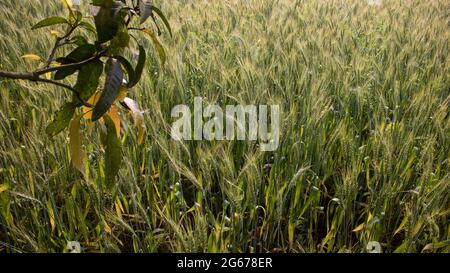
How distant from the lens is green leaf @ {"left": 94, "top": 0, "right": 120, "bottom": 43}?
41 cm

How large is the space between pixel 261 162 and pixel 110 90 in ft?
2.03

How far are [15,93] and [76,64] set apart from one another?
1117mm

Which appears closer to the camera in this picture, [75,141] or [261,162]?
[75,141]

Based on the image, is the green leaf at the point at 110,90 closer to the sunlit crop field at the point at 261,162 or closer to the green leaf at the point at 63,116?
the green leaf at the point at 63,116

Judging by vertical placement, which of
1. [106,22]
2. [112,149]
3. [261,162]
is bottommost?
[261,162]

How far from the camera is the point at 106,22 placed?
1.35 ft

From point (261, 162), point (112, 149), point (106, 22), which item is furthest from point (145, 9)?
point (261, 162)

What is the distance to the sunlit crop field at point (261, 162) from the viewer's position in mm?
898

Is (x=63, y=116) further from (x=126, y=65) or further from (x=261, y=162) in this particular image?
(x=261, y=162)

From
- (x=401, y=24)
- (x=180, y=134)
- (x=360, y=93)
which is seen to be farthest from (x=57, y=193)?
(x=401, y=24)

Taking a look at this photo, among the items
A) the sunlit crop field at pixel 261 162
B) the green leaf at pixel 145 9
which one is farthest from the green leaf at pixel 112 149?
the sunlit crop field at pixel 261 162

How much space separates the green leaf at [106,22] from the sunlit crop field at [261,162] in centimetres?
41

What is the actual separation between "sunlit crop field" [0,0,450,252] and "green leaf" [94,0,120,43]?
1.33 ft
